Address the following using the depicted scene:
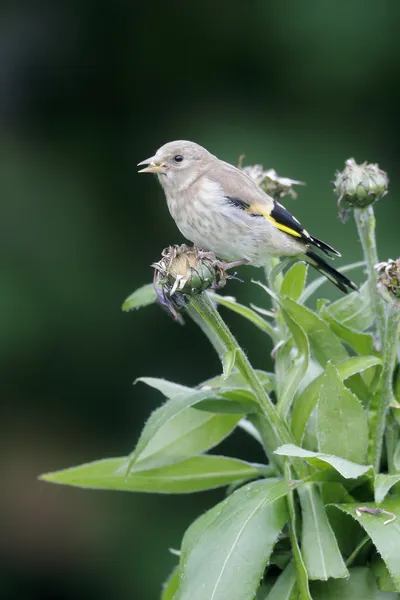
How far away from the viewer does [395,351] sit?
106 cm

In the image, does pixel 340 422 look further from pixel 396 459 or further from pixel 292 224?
pixel 292 224

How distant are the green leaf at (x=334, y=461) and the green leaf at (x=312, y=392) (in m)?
0.09

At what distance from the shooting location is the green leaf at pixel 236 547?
98 centimetres

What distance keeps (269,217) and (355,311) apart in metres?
0.23

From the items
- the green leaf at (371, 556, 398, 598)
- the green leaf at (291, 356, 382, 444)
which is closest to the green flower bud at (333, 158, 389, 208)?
the green leaf at (291, 356, 382, 444)

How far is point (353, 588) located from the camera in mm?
1015

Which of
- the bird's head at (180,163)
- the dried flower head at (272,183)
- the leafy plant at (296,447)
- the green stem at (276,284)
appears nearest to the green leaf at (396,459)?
the leafy plant at (296,447)

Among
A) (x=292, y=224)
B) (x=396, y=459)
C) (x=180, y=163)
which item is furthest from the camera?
(x=180, y=163)

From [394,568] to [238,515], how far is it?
7.0 inches

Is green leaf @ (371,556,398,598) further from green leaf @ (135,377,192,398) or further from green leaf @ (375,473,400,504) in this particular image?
green leaf @ (135,377,192,398)

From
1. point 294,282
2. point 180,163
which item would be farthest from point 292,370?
point 180,163

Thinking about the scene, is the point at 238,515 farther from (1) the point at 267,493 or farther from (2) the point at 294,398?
(2) the point at 294,398

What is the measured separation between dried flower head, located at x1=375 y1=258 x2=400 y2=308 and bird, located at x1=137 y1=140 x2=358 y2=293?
15 cm

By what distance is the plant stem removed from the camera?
1.13 metres
